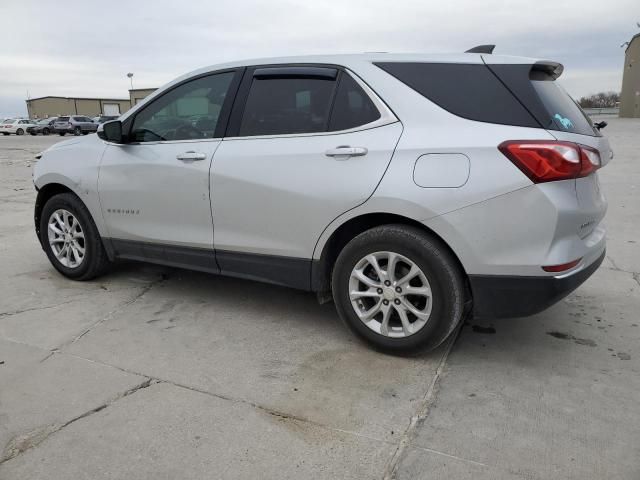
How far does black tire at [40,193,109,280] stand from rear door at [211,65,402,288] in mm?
1376

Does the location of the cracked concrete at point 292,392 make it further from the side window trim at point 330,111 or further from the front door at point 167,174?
the side window trim at point 330,111

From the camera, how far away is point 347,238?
3387mm

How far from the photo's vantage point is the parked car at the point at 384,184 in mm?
2789

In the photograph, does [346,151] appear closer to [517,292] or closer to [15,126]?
[517,292]

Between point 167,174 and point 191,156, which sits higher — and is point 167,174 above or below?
below

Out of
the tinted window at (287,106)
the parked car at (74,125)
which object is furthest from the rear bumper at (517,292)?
the parked car at (74,125)

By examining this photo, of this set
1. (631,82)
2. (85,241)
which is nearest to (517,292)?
(85,241)

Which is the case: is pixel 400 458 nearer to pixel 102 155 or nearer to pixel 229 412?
pixel 229 412

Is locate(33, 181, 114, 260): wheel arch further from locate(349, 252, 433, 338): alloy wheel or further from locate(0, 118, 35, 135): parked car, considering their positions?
locate(0, 118, 35, 135): parked car

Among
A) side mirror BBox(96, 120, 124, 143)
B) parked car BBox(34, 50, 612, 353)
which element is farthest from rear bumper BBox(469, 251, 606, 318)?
side mirror BBox(96, 120, 124, 143)

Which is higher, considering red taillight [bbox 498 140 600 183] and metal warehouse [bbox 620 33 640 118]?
metal warehouse [bbox 620 33 640 118]

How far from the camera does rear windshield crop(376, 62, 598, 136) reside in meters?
2.86

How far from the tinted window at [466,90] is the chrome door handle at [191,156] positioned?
1.37 metres

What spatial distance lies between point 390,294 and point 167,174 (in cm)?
184
